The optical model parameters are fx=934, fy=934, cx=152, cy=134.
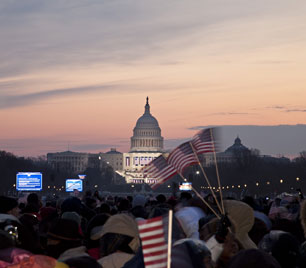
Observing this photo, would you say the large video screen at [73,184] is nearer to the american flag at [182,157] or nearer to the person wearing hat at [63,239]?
the american flag at [182,157]

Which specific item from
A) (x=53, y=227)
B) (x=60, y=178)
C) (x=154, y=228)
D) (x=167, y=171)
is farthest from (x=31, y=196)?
(x=60, y=178)

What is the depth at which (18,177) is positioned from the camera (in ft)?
163

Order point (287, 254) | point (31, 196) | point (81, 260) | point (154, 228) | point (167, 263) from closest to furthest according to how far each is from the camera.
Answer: point (167, 263)
point (154, 228)
point (81, 260)
point (287, 254)
point (31, 196)

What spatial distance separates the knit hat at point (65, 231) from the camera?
8.18 metres

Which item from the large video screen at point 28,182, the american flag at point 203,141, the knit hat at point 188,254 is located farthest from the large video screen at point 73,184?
the knit hat at point 188,254

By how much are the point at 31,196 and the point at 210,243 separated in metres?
11.3

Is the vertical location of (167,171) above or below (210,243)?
above

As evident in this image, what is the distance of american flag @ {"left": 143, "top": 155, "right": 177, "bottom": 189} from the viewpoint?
10.4m

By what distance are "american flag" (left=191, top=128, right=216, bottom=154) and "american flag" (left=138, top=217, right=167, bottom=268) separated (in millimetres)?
4764

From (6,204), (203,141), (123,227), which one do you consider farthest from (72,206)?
(123,227)

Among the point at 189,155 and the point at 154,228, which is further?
the point at 189,155

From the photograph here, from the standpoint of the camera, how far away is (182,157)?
1025cm

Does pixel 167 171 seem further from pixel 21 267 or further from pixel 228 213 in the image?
pixel 21 267

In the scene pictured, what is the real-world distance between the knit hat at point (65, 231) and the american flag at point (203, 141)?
222 cm
